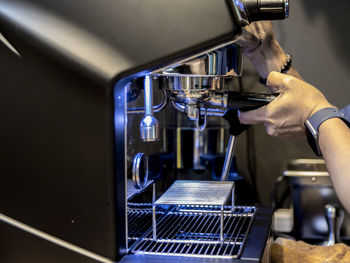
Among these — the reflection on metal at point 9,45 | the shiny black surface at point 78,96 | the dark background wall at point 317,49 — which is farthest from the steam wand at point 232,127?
the dark background wall at point 317,49

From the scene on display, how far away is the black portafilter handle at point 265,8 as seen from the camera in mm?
611

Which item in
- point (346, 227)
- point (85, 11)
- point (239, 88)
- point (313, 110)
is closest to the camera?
point (85, 11)

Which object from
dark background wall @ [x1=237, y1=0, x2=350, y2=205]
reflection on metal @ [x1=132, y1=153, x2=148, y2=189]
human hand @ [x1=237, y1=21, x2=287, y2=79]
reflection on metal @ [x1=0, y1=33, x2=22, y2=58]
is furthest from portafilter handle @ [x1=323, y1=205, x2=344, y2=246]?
reflection on metal @ [x1=0, y1=33, x2=22, y2=58]

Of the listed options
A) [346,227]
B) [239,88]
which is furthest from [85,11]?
[346,227]

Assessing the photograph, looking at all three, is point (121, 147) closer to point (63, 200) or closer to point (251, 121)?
point (63, 200)

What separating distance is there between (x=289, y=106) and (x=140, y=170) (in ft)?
0.75

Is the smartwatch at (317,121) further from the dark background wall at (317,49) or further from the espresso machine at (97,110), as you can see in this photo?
the dark background wall at (317,49)

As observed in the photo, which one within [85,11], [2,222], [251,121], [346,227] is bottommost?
[346,227]

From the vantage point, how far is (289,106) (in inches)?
26.0

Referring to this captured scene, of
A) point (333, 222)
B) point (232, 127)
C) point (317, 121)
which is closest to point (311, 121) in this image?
point (317, 121)

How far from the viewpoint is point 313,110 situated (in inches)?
25.5

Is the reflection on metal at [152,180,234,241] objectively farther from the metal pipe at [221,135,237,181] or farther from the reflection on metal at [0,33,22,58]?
the reflection on metal at [0,33,22,58]

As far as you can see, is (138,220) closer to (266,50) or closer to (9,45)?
(9,45)

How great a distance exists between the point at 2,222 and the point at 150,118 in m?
0.23
